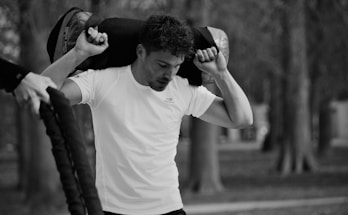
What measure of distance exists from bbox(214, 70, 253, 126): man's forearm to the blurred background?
24.7 ft

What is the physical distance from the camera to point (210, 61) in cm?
331

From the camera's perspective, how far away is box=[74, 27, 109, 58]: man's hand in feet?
9.41

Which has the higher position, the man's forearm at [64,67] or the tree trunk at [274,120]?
the man's forearm at [64,67]

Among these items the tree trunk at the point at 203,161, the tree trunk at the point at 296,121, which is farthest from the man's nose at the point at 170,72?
the tree trunk at the point at 296,121

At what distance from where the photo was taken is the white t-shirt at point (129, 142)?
10.4 feet

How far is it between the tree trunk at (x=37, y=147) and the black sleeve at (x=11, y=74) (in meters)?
10.5

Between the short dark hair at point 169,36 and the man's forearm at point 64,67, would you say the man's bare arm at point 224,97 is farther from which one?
the man's forearm at point 64,67

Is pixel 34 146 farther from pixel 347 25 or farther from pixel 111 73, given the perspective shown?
pixel 111 73

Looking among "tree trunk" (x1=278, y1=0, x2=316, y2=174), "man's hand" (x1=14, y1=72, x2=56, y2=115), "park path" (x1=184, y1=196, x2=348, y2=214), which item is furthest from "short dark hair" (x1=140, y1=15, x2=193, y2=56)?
"tree trunk" (x1=278, y1=0, x2=316, y2=174)

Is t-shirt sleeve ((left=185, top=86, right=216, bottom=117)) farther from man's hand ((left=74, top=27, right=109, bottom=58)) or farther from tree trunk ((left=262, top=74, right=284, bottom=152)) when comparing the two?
tree trunk ((left=262, top=74, right=284, bottom=152))

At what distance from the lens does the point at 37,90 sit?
1754 millimetres

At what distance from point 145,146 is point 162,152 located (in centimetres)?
10

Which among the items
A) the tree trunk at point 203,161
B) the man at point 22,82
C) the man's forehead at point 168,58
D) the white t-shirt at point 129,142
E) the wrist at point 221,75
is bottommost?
the tree trunk at point 203,161

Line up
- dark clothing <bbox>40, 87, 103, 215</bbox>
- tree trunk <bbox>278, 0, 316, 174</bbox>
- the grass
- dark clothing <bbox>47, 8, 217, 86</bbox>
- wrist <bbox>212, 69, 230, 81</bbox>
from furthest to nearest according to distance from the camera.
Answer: tree trunk <bbox>278, 0, 316, 174</bbox>, the grass, wrist <bbox>212, 69, 230, 81</bbox>, dark clothing <bbox>47, 8, 217, 86</bbox>, dark clothing <bbox>40, 87, 103, 215</bbox>
